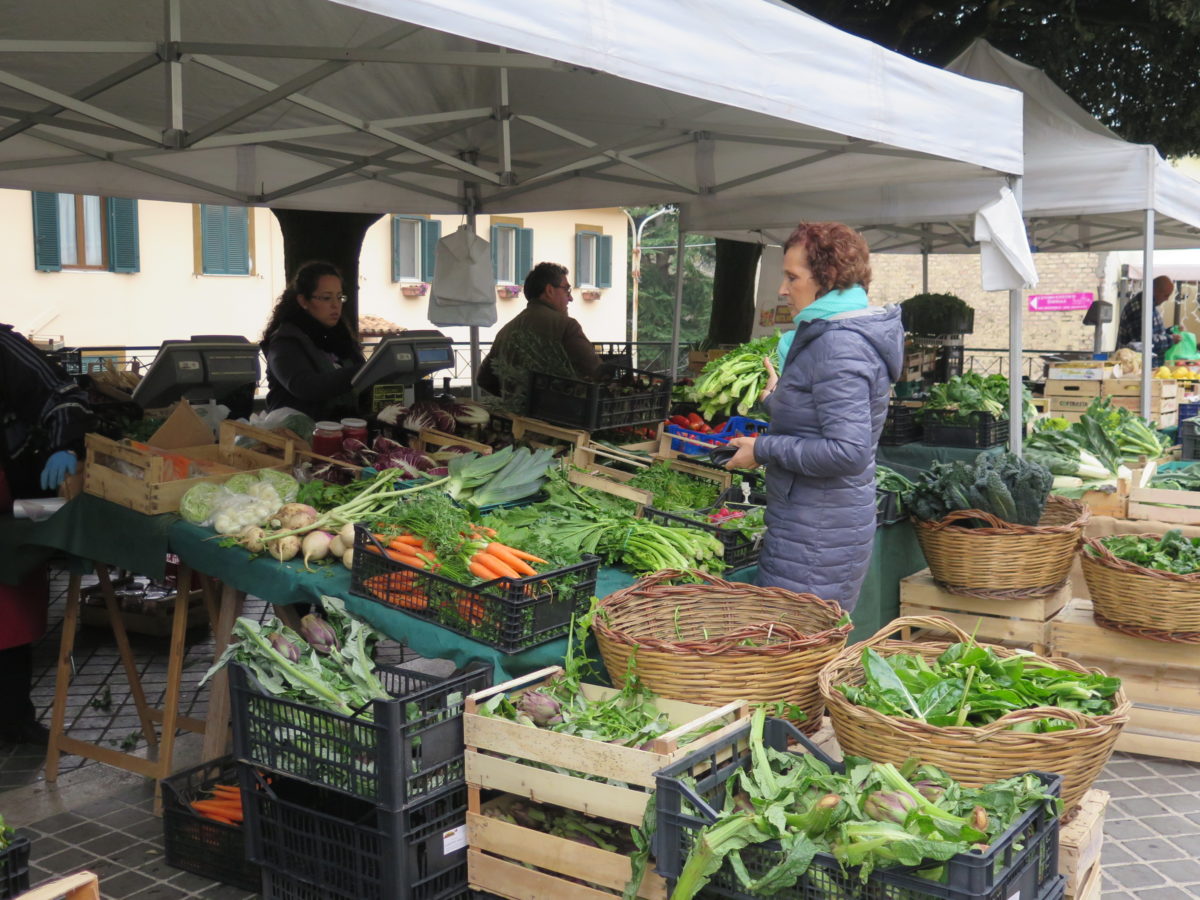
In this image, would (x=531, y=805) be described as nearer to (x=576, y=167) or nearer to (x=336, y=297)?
(x=336, y=297)

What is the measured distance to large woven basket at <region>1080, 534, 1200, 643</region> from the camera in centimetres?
471

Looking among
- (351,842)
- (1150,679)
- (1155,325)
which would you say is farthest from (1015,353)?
(1155,325)

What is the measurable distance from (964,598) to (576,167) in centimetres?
323

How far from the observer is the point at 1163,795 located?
4.63 metres

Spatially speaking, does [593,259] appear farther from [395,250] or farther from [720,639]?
[720,639]

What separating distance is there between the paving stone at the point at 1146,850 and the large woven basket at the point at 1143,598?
947 mm

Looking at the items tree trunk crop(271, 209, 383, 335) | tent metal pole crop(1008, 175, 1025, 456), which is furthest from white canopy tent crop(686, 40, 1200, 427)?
tree trunk crop(271, 209, 383, 335)

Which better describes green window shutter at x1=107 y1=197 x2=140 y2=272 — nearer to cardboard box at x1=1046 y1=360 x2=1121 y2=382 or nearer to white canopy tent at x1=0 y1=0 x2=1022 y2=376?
Answer: white canopy tent at x1=0 y1=0 x2=1022 y2=376

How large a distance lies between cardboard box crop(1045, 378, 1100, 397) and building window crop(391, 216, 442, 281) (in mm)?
14675

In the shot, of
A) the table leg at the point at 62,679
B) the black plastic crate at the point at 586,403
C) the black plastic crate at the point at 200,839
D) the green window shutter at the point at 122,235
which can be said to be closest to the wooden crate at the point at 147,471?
the table leg at the point at 62,679

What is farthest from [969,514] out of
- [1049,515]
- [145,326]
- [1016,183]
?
[145,326]

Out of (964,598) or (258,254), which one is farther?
(258,254)

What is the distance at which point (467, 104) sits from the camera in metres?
6.79

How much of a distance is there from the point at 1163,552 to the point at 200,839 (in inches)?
159
